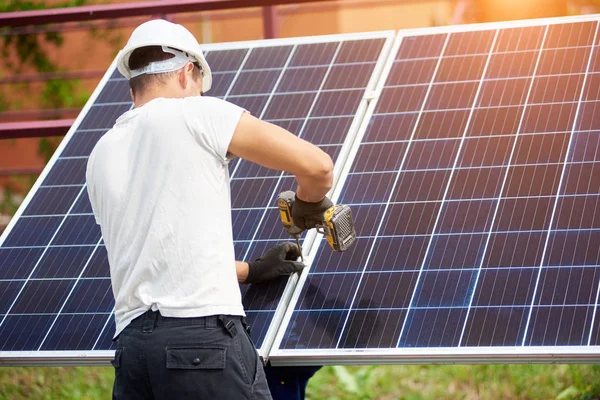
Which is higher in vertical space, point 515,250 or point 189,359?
point 189,359

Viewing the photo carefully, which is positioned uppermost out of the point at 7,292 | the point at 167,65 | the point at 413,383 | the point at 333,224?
the point at 167,65

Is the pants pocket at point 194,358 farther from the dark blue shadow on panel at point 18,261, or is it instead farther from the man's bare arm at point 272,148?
the dark blue shadow on panel at point 18,261

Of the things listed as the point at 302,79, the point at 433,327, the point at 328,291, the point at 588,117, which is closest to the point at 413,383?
the point at 302,79

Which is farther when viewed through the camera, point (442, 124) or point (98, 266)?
Result: point (442, 124)

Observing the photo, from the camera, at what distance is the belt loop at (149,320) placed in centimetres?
383

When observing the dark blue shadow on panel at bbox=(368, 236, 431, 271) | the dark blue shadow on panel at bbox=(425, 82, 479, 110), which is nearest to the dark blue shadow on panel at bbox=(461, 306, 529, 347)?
the dark blue shadow on panel at bbox=(368, 236, 431, 271)

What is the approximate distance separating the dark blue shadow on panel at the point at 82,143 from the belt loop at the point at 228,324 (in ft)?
8.40

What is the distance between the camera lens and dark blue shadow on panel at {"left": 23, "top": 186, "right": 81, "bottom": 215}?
228 inches

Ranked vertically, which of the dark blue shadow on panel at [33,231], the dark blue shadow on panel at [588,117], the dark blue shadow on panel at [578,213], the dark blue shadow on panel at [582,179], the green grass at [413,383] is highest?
the dark blue shadow on panel at [588,117]

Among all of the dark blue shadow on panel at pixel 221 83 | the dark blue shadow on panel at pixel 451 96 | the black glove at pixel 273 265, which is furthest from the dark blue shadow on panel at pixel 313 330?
the dark blue shadow on panel at pixel 221 83

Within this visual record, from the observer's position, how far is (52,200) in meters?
5.85

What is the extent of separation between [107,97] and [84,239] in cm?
131

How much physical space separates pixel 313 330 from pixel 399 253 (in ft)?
1.95

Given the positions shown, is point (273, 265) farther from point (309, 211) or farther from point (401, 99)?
point (401, 99)
